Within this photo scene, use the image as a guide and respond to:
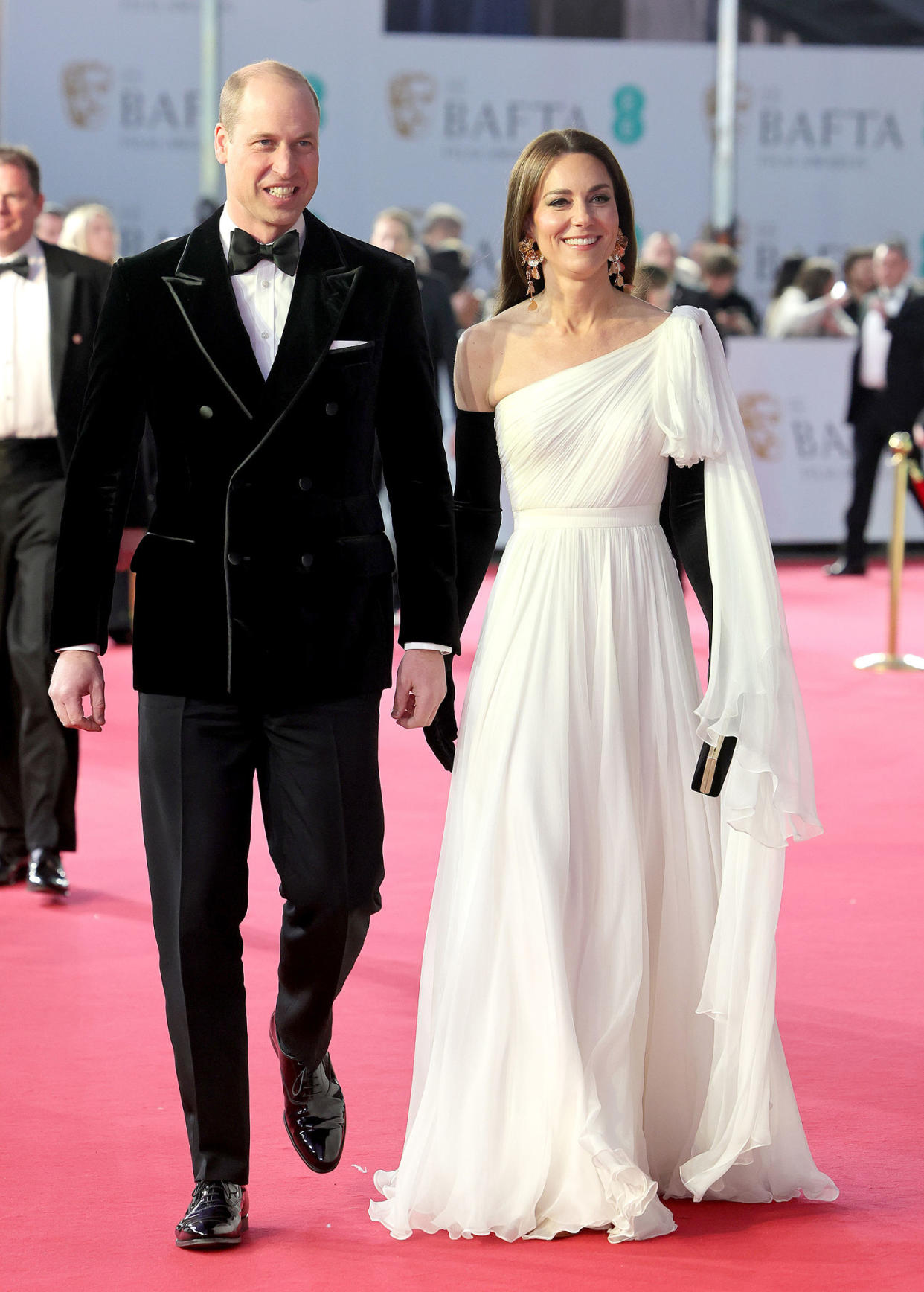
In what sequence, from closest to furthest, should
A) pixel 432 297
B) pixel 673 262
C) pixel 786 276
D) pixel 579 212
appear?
pixel 579 212 → pixel 432 297 → pixel 673 262 → pixel 786 276

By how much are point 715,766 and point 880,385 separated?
955cm

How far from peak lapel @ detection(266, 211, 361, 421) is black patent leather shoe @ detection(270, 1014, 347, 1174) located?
107cm

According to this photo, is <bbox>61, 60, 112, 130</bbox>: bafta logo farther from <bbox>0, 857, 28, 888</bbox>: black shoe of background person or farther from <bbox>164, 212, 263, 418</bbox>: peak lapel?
<bbox>164, 212, 263, 418</bbox>: peak lapel

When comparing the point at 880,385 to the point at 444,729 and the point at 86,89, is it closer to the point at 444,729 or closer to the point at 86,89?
the point at 86,89

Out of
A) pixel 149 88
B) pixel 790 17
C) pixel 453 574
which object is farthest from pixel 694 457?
pixel 790 17

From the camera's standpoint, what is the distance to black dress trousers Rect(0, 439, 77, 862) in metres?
5.40

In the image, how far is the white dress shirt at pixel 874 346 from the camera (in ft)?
40.3

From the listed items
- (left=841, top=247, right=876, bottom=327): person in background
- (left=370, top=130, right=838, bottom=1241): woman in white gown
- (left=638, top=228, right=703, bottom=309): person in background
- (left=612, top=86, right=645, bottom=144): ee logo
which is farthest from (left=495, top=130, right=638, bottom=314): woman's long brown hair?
(left=612, top=86, right=645, bottom=144): ee logo

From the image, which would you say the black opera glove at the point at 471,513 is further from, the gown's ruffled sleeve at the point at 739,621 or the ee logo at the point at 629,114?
the ee logo at the point at 629,114

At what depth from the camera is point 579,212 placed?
3.26 m

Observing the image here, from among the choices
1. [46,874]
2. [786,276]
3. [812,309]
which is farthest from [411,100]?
[46,874]

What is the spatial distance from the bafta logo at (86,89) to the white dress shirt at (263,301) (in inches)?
516

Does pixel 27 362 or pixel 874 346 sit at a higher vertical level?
pixel 27 362

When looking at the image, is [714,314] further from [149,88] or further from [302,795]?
[302,795]
